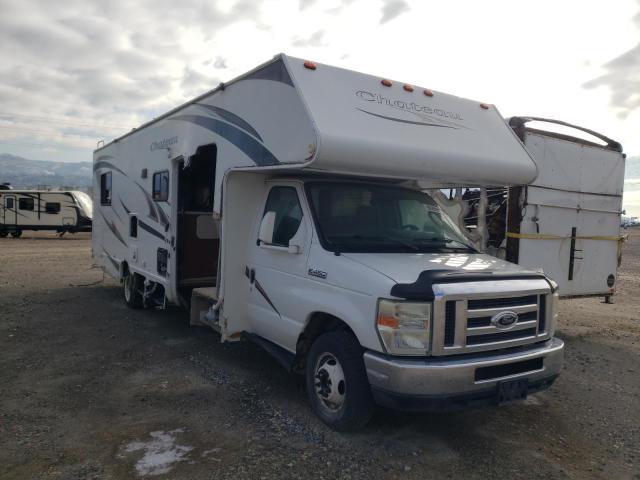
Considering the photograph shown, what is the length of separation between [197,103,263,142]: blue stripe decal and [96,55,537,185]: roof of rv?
0.08 ft

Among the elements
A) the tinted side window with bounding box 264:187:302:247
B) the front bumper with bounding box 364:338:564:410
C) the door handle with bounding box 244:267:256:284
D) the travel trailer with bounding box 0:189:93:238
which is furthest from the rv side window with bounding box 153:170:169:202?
the travel trailer with bounding box 0:189:93:238

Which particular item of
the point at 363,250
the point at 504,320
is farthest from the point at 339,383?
the point at 504,320

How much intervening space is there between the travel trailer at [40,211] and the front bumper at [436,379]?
25.2 metres

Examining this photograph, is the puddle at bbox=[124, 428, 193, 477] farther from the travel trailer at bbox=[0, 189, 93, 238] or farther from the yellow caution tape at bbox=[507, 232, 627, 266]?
the travel trailer at bbox=[0, 189, 93, 238]

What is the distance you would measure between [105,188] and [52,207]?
1792cm

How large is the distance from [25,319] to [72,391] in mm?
3647

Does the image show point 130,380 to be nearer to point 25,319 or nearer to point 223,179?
point 223,179

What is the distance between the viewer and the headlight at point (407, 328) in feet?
12.3

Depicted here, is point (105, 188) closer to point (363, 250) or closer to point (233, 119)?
point (233, 119)

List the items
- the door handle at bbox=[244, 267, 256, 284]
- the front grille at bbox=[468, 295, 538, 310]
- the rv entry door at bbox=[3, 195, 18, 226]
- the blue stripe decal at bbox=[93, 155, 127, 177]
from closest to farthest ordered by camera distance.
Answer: the front grille at bbox=[468, 295, 538, 310] < the door handle at bbox=[244, 267, 256, 284] < the blue stripe decal at bbox=[93, 155, 127, 177] < the rv entry door at bbox=[3, 195, 18, 226]

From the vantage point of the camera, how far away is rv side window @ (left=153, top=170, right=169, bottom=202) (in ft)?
24.0

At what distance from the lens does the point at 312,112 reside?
437 cm

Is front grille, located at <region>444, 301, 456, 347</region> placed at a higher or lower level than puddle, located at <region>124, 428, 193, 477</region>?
higher

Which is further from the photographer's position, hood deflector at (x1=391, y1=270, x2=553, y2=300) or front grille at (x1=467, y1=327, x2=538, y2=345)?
front grille at (x1=467, y1=327, x2=538, y2=345)
